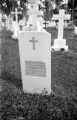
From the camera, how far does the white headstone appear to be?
133 inches

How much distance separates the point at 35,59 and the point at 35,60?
20 mm

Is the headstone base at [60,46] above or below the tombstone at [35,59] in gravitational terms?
below

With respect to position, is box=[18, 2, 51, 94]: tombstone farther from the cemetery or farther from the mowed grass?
the mowed grass

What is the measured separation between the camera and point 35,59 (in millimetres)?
3500

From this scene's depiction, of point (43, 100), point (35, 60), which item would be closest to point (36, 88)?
point (43, 100)

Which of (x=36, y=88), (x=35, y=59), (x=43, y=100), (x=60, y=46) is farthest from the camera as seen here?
(x=60, y=46)

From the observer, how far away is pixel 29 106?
3182mm

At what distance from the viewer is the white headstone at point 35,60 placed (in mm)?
3390

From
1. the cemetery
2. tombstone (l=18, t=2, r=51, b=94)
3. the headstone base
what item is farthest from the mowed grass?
the headstone base

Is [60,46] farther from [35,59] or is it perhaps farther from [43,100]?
[43,100]

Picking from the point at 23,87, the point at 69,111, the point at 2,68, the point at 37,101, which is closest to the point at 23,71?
the point at 23,87

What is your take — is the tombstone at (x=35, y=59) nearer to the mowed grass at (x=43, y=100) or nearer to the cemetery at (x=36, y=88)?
the cemetery at (x=36, y=88)

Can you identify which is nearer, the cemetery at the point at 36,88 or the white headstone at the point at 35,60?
the cemetery at the point at 36,88

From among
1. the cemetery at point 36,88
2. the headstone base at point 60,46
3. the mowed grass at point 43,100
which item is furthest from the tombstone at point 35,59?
the headstone base at point 60,46
